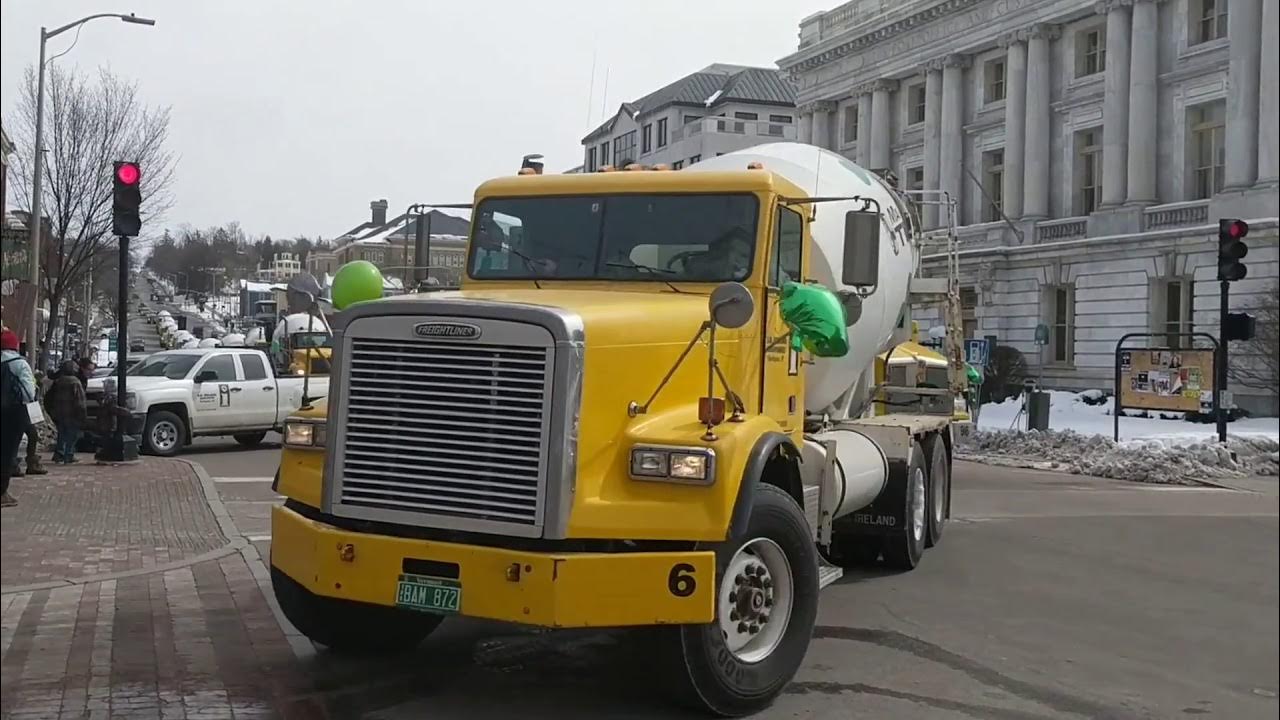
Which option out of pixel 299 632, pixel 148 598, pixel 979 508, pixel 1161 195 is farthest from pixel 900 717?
pixel 1161 195

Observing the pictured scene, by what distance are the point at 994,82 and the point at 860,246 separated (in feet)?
135

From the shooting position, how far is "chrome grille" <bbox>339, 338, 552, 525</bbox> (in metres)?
5.26

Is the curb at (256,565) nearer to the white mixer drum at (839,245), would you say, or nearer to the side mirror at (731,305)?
the side mirror at (731,305)

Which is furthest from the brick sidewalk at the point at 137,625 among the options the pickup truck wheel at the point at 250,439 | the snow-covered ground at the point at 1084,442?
the pickup truck wheel at the point at 250,439

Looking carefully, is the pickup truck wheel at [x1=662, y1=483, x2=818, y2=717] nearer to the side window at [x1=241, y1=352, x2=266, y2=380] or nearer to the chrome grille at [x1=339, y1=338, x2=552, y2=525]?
the chrome grille at [x1=339, y1=338, x2=552, y2=525]

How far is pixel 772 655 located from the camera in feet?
19.5

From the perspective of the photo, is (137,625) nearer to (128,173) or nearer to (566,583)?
(566,583)

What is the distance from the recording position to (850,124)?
168ft

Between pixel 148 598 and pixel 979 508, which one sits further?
pixel 979 508

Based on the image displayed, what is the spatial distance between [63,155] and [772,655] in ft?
38.7

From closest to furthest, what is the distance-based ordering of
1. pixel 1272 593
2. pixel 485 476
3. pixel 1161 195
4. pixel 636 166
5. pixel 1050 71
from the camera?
pixel 1272 593
pixel 485 476
pixel 636 166
pixel 1161 195
pixel 1050 71

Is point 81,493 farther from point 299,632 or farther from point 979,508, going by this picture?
point 979,508

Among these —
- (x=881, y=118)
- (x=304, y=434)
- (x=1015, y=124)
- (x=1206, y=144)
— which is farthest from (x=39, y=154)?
(x=881, y=118)

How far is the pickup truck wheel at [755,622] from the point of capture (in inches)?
218
